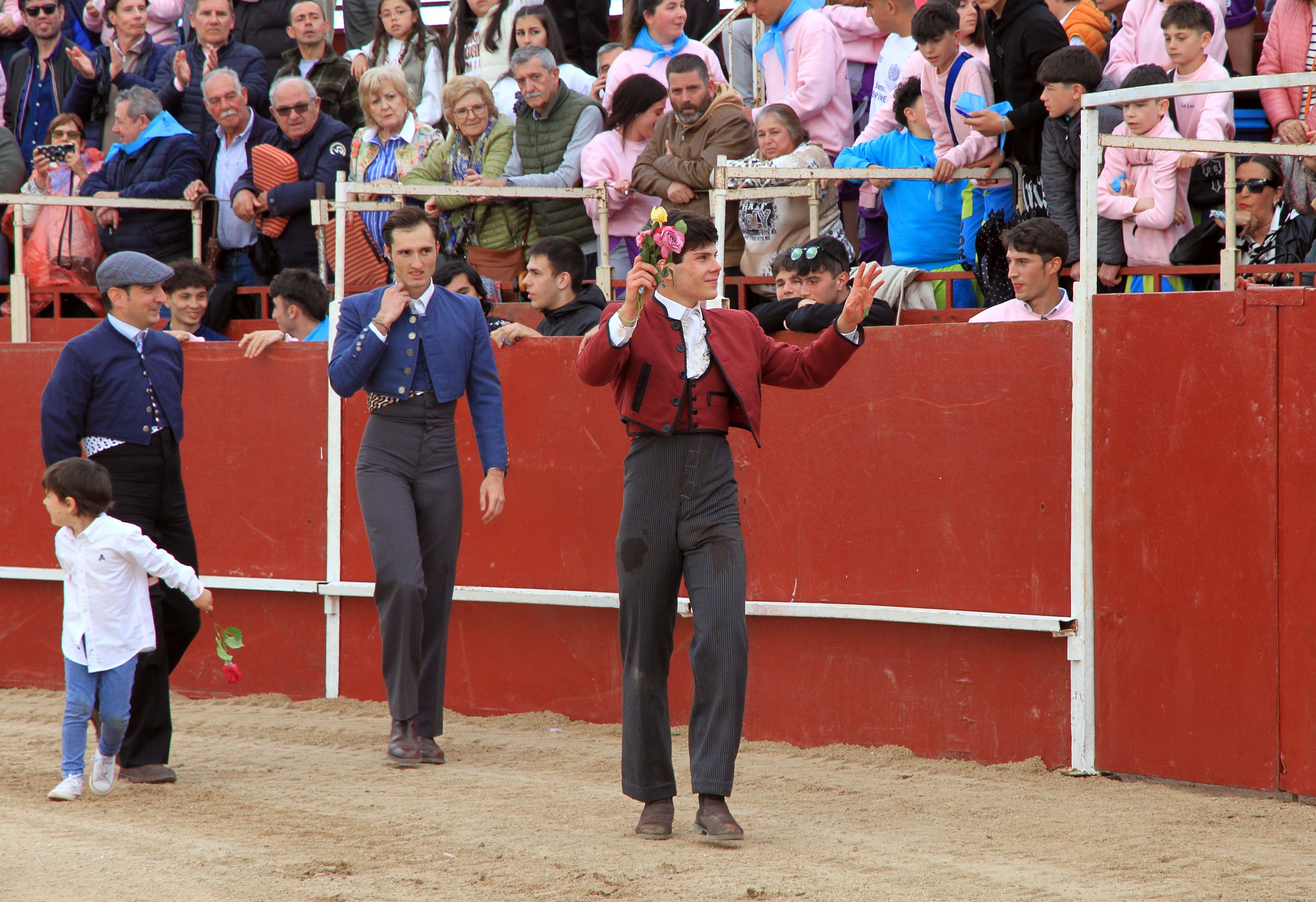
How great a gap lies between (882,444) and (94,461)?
2.98 m

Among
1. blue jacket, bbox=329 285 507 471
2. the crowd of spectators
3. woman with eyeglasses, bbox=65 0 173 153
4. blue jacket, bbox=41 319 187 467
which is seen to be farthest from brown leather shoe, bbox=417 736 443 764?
woman with eyeglasses, bbox=65 0 173 153

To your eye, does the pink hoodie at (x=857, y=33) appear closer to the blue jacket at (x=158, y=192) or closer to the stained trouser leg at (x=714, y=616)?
the blue jacket at (x=158, y=192)

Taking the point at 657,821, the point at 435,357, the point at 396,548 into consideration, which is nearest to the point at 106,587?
the point at 396,548

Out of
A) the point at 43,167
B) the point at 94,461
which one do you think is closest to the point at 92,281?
the point at 43,167

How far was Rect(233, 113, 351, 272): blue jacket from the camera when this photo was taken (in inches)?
362

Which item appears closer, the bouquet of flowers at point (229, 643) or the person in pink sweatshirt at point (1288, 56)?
the bouquet of flowers at point (229, 643)

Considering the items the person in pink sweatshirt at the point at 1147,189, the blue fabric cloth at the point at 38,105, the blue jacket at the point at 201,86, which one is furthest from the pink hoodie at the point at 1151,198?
the blue fabric cloth at the point at 38,105

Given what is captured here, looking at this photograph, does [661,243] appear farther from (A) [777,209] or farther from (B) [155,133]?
(B) [155,133]

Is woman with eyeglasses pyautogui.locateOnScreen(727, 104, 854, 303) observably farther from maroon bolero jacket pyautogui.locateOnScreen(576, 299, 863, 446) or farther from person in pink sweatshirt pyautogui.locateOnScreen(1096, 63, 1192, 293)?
maroon bolero jacket pyautogui.locateOnScreen(576, 299, 863, 446)

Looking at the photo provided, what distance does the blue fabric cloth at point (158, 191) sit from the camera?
9477 mm

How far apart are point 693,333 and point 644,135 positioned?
3.81 m

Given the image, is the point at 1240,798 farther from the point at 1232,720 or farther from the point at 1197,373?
the point at 1197,373

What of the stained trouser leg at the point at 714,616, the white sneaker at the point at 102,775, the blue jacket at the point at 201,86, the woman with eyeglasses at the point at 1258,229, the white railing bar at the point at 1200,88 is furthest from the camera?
the blue jacket at the point at 201,86

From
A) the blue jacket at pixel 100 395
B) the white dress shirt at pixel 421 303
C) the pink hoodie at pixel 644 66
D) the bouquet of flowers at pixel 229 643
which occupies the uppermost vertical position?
the pink hoodie at pixel 644 66
